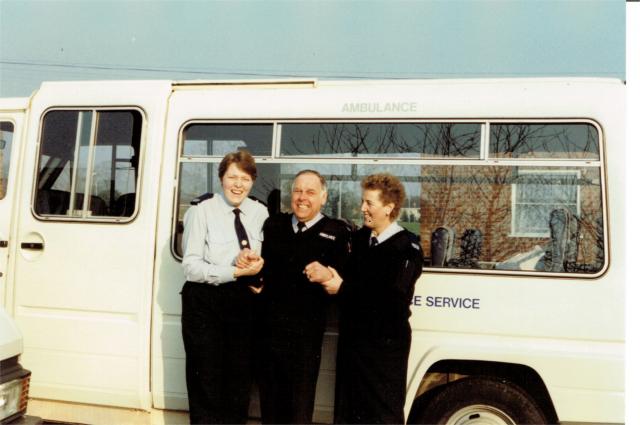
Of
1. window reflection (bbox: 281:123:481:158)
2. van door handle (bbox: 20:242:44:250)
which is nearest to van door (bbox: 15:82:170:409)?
van door handle (bbox: 20:242:44:250)

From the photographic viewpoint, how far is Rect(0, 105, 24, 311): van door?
412cm

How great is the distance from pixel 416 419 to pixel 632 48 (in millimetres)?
2764

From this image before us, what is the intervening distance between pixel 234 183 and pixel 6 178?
2247 mm

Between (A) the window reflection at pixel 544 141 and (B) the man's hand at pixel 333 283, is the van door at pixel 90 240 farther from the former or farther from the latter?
(A) the window reflection at pixel 544 141

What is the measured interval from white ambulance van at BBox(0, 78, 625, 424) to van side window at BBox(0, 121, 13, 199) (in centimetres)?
2

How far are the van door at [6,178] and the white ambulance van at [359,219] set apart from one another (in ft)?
0.06

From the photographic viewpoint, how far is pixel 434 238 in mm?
3643

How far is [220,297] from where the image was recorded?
326 cm

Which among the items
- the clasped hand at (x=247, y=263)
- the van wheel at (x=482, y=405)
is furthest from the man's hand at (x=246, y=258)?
the van wheel at (x=482, y=405)

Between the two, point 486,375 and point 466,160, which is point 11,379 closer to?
point 486,375

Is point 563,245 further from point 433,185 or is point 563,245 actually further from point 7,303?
point 7,303

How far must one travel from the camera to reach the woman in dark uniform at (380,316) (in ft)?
9.90

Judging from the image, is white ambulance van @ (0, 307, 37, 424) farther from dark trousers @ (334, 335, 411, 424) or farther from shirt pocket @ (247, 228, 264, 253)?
dark trousers @ (334, 335, 411, 424)

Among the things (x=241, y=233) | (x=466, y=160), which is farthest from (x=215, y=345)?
(x=466, y=160)
